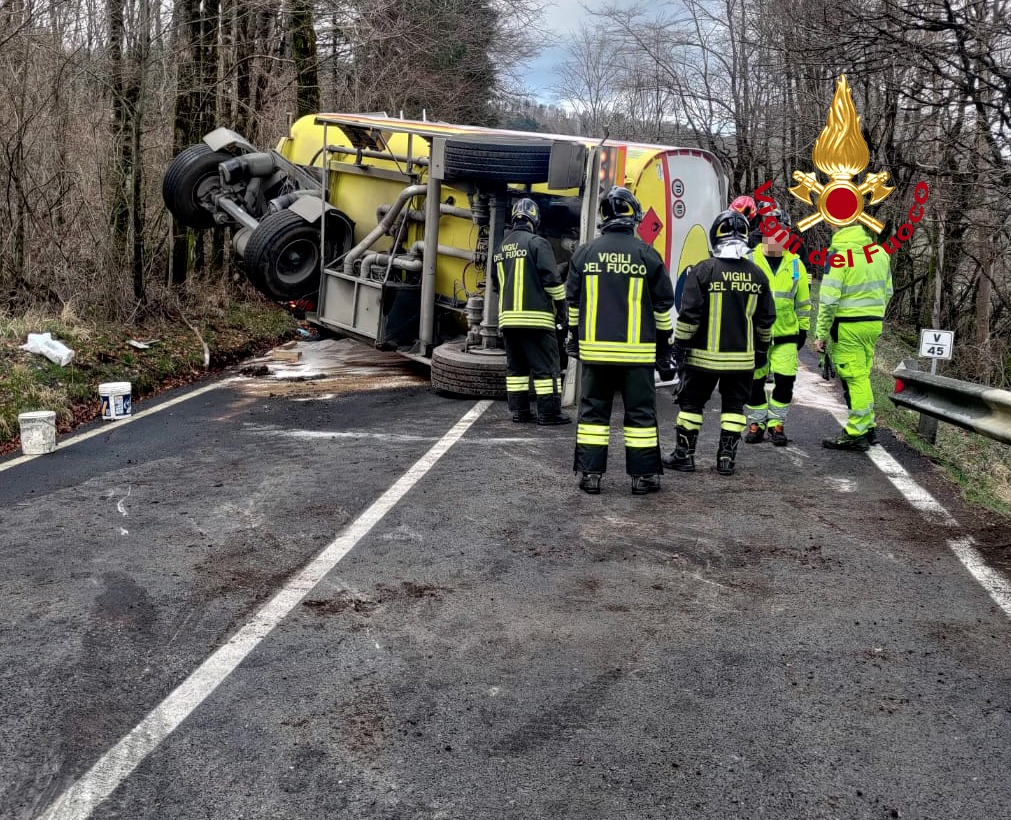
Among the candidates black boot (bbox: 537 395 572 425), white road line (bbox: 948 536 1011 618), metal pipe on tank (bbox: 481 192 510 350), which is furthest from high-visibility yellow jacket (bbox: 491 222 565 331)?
white road line (bbox: 948 536 1011 618)

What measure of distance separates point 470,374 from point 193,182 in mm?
5206

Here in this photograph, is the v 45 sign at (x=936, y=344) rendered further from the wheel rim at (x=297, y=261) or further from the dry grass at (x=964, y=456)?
the wheel rim at (x=297, y=261)

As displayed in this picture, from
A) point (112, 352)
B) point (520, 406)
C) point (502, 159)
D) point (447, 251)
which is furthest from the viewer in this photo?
point (112, 352)

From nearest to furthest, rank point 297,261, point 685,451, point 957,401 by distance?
1. point 957,401
2. point 685,451
3. point 297,261

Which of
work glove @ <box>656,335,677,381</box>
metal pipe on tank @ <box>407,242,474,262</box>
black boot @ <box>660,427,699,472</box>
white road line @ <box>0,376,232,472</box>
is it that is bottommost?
white road line @ <box>0,376,232,472</box>

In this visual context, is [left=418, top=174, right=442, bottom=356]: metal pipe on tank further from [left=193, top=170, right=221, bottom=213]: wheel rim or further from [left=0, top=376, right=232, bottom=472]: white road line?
[left=193, top=170, right=221, bottom=213]: wheel rim

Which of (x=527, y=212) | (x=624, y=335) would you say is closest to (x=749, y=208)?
(x=527, y=212)

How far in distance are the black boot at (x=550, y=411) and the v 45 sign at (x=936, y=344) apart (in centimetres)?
283

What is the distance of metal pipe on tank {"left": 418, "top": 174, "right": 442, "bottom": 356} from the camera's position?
986 centimetres

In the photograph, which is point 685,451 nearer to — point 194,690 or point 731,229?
point 731,229

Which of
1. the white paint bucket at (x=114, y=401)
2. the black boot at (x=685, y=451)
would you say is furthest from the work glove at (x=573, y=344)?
the white paint bucket at (x=114, y=401)

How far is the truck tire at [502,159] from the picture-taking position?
8922mm

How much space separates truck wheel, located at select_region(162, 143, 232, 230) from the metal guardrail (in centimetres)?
836

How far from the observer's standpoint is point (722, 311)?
686cm
